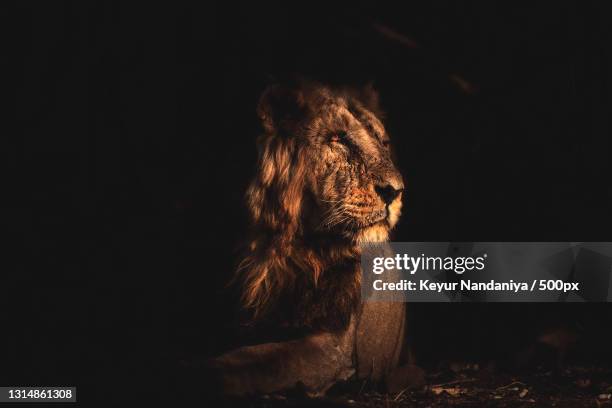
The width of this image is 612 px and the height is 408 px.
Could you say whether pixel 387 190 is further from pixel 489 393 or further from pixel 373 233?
pixel 489 393

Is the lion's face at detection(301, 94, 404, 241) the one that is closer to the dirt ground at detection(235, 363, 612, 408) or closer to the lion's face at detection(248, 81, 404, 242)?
the lion's face at detection(248, 81, 404, 242)

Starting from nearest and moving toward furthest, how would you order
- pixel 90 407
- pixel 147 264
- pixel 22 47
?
pixel 90 407
pixel 147 264
pixel 22 47

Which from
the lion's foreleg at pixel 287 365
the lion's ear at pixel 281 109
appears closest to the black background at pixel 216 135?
the lion's ear at pixel 281 109

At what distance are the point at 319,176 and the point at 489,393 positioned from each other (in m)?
1.45

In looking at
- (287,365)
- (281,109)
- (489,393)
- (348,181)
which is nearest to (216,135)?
(281,109)

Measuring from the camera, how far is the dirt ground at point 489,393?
364cm

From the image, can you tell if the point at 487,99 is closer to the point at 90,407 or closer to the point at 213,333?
the point at 213,333

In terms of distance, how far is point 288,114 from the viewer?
3922 millimetres

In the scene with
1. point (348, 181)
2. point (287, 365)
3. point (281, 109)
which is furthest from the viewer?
point (281, 109)

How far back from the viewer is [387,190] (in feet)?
12.5

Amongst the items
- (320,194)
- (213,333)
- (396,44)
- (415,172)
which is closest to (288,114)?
(320,194)

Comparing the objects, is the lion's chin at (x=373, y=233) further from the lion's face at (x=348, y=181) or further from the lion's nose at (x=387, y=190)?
the lion's nose at (x=387, y=190)

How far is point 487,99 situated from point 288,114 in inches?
83.7

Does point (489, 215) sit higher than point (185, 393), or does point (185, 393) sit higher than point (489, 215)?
point (489, 215)
